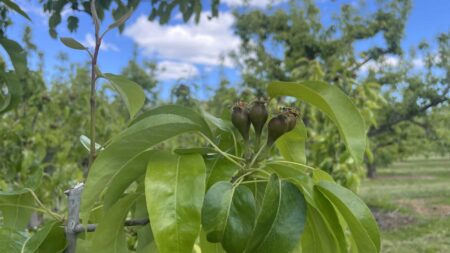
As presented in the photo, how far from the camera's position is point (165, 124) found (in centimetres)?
57

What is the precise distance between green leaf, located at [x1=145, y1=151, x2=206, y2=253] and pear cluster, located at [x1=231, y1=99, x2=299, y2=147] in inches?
3.8

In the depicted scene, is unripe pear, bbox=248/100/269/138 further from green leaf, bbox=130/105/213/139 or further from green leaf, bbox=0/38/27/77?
green leaf, bbox=0/38/27/77

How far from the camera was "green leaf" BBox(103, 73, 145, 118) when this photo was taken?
0.71 meters

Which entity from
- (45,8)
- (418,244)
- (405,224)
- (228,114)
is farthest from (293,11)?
(228,114)

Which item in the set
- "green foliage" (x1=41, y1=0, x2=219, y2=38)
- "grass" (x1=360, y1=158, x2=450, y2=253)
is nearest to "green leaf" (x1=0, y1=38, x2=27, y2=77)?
"green foliage" (x1=41, y1=0, x2=219, y2=38)

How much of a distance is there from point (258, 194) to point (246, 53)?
1096cm

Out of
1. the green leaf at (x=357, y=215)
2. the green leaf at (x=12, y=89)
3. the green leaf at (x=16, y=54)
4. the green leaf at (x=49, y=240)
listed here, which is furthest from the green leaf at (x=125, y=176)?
the green leaf at (x=16, y=54)

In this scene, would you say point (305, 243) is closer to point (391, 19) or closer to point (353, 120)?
point (353, 120)

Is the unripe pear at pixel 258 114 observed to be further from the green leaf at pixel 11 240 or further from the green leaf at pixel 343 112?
the green leaf at pixel 11 240

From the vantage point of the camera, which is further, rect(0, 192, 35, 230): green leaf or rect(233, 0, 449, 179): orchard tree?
rect(233, 0, 449, 179): orchard tree

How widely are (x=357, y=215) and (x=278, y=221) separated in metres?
0.09

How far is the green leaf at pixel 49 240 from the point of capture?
25.7 inches

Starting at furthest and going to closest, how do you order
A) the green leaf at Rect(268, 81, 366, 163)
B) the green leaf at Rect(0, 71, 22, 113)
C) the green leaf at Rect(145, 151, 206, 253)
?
the green leaf at Rect(0, 71, 22, 113) < the green leaf at Rect(268, 81, 366, 163) < the green leaf at Rect(145, 151, 206, 253)

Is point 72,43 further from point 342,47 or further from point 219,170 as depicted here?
point 342,47
